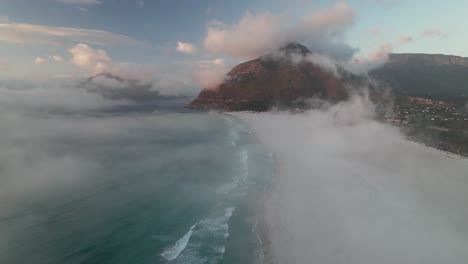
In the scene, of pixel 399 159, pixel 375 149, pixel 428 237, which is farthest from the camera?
pixel 375 149

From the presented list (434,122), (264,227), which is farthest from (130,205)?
(434,122)

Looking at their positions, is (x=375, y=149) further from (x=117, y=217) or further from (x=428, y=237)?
(x=117, y=217)

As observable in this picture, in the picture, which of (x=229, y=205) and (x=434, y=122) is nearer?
(x=229, y=205)

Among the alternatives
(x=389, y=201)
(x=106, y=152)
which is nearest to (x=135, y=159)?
(x=106, y=152)

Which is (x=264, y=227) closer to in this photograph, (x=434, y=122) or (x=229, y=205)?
(x=229, y=205)

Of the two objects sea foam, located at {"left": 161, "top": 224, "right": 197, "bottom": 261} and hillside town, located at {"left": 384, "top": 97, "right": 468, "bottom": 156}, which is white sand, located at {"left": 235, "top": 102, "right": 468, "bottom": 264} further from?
hillside town, located at {"left": 384, "top": 97, "right": 468, "bottom": 156}

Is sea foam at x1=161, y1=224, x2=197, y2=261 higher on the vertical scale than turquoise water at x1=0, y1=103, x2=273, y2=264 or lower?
lower

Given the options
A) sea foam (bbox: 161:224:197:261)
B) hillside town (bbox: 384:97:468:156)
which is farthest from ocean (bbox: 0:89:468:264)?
hillside town (bbox: 384:97:468:156)

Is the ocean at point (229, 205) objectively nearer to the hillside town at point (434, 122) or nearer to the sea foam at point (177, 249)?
the sea foam at point (177, 249)
